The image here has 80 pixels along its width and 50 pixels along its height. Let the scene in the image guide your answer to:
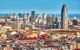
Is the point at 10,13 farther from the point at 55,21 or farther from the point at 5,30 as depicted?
the point at 55,21

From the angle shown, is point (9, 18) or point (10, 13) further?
point (9, 18)

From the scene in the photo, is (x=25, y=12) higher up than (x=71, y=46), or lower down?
higher up

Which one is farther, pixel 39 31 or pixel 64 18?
pixel 64 18

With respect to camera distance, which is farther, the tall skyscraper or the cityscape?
the tall skyscraper

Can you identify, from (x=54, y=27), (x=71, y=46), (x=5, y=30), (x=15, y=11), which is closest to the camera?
(x=71, y=46)

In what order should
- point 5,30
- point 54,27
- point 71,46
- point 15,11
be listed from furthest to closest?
point 54,27 < point 5,30 < point 15,11 < point 71,46

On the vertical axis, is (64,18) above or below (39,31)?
above

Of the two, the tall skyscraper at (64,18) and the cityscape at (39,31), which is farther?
the tall skyscraper at (64,18)

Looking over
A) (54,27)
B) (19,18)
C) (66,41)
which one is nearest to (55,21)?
(54,27)
